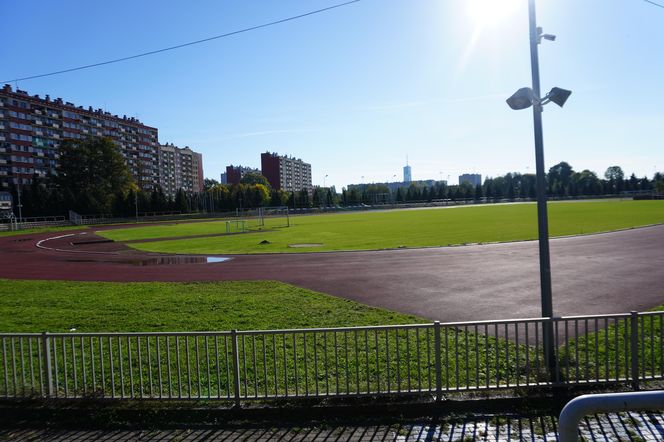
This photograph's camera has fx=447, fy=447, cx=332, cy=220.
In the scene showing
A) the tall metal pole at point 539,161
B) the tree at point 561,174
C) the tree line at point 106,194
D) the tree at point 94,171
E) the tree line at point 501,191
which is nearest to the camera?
the tall metal pole at point 539,161

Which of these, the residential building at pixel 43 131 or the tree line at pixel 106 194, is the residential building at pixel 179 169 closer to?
the residential building at pixel 43 131

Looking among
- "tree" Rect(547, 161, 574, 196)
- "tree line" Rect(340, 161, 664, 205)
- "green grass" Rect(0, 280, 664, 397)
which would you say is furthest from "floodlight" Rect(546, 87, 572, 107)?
"tree" Rect(547, 161, 574, 196)

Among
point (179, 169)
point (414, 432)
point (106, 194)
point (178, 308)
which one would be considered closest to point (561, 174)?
point (179, 169)

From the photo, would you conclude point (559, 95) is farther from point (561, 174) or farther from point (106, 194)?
point (561, 174)

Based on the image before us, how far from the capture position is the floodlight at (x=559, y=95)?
5.95 metres

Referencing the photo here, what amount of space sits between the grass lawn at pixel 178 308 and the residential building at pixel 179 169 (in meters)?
135

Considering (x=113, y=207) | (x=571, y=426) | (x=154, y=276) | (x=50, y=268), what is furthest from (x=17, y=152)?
(x=571, y=426)

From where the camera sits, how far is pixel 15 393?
18.2ft

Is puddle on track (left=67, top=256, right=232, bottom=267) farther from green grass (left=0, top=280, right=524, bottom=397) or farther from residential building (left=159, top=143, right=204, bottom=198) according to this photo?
→ residential building (left=159, top=143, right=204, bottom=198)

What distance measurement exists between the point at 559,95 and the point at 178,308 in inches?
369

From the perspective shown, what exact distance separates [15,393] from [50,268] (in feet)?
57.9

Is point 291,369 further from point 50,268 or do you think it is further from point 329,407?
point 50,268

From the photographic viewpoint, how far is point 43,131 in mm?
101875

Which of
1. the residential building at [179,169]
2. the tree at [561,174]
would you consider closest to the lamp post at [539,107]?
the residential building at [179,169]
